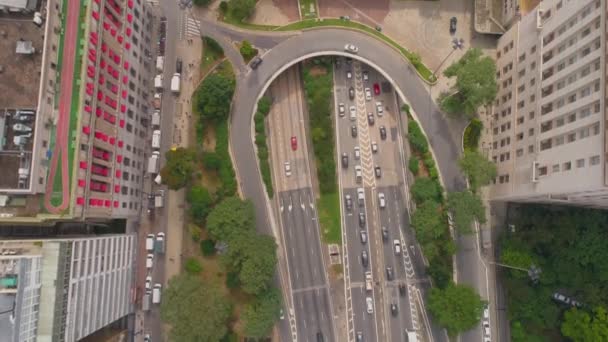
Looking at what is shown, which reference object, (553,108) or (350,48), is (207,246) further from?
(553,108)

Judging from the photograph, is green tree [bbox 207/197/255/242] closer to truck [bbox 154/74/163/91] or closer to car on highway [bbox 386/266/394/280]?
truck [bbox 154/74/163/91]

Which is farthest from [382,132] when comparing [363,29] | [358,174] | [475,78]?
[363,29]

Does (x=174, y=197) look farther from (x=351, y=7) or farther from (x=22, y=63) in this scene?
(x=351, y=7)

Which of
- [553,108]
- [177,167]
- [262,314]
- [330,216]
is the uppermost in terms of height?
[553,108]

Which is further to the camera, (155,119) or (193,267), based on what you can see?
(155,119)

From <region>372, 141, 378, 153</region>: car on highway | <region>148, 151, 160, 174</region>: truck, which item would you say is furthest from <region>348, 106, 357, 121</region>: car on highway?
<region>148, 151, 160, 174</region>: truck

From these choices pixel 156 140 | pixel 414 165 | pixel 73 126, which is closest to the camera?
pixel 73 126

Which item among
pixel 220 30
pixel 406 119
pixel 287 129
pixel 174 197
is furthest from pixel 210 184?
pixel 406 119
